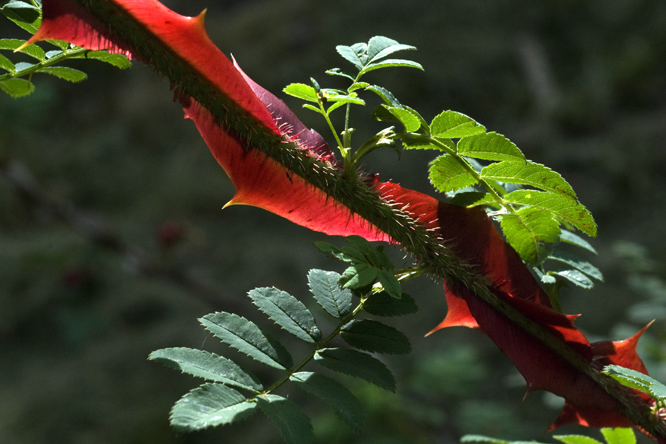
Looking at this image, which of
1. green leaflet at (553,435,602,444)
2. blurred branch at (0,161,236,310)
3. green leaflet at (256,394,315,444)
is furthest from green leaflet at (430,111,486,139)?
blurred branch at (0,161,236,310)

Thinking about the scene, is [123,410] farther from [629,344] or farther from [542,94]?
[542,94]

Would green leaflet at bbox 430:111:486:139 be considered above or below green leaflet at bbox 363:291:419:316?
above

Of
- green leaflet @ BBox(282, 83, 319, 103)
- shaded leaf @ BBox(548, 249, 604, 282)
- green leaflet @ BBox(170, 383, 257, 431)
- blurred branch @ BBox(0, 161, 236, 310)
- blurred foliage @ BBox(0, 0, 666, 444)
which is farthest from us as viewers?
blurred foliage @ BBox(0, 0, 666, 444)

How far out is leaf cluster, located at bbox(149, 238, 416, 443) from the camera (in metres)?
0.37

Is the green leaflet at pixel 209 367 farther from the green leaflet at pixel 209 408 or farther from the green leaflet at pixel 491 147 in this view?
the green leaflet at pixel 491 147

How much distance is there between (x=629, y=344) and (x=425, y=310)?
2.47 meters

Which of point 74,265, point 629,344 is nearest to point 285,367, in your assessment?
point 629,344

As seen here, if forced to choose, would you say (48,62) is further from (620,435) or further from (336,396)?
(620,435)

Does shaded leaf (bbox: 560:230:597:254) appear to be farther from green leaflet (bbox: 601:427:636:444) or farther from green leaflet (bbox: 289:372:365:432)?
green leaflet (bbox: 289:372:365:432)

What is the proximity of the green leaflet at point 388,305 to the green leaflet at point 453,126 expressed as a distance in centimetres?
13

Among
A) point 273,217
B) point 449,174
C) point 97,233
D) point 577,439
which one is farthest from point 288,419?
point 273,217

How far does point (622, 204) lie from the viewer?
306cm

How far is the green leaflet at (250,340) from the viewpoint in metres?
0.45

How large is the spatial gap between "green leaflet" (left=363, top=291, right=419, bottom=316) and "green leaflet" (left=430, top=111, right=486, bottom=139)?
134 mm
